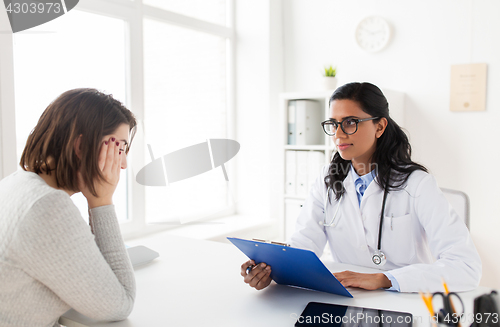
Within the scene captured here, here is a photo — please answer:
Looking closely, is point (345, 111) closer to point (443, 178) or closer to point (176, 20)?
point (443, 178)

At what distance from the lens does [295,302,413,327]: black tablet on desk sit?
0.95 meters

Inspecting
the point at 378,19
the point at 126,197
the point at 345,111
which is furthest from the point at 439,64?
the point at 126,197

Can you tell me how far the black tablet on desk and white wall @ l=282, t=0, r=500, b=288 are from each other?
191 cm

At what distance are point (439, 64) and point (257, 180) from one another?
1.60 m

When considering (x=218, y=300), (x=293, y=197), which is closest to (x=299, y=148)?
(x=293, y=197)

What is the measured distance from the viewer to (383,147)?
1.64 meters

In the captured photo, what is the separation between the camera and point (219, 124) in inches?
134

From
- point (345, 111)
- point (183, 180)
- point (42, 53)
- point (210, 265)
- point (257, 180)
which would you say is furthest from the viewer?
point (257, 180)

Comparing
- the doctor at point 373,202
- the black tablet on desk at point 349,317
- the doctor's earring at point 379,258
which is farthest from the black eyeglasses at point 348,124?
the black tablet on desk at point 349,317

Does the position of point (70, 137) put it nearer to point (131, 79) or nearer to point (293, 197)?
point (131, 79)

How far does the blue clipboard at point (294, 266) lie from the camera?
40.9 inches

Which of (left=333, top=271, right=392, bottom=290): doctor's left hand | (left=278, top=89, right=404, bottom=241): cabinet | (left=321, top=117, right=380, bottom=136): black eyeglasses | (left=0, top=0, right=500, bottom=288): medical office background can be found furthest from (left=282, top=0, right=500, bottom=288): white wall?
(left=333, top=271, right=392, bottom=290): doctor's left hand

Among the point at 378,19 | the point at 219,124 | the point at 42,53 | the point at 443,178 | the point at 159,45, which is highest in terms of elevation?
the point at 378,19

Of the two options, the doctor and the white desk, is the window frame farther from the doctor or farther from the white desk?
the doctor
